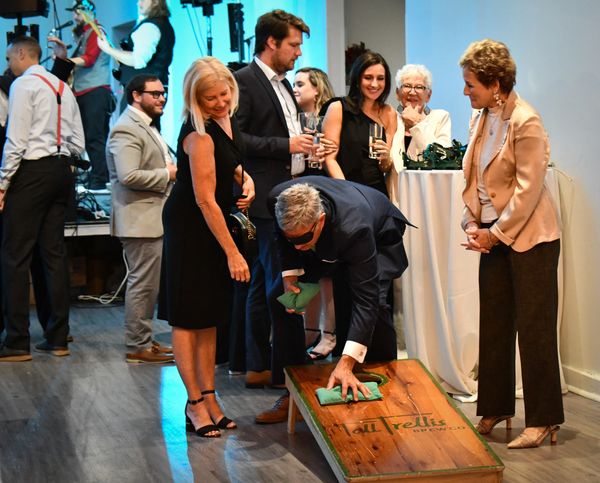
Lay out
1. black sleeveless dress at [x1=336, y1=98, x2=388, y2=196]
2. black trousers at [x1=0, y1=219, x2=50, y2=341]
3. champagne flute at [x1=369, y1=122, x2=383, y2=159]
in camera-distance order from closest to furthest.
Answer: champagne flute at [x1=369, y1=122, x2=383, y2=159], black sleeveless dress at [x1=336, y1=98, x2=388, y2=196], black trousers at [x1=0, y1=219, x2=50, y2=341]

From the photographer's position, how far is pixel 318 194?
3357 mm

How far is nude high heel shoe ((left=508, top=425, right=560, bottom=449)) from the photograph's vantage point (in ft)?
12.0

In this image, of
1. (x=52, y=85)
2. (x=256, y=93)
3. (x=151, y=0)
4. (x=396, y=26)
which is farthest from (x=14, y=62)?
(x=396, y=26)

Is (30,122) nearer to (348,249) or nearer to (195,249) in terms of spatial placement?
(195,249)

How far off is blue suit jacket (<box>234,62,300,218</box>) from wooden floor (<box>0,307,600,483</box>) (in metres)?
0.95

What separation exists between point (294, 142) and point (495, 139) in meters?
0.96

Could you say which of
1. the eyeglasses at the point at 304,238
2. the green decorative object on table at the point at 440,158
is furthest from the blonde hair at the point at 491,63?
the green decorative object on table at the point at 440,158

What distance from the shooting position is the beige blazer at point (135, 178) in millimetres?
5121

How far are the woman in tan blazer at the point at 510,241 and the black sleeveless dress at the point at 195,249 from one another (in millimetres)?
919

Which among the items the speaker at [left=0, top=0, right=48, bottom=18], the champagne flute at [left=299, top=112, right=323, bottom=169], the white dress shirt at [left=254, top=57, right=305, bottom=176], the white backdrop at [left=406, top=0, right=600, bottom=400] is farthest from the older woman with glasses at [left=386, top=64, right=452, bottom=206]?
the speaker at [left=0, top=0, right=48, bottom=18]

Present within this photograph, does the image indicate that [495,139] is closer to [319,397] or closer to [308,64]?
[319,397]

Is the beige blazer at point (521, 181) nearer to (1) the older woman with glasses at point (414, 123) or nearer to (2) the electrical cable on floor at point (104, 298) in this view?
(1) the older woman with glasses at point (414, 123)

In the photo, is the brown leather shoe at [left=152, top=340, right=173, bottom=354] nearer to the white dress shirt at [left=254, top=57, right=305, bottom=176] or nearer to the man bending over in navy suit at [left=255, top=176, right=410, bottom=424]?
the white dress shirt at [left=254, top=57, right=305, bottom=176]

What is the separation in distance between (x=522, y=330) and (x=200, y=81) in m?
1.49
